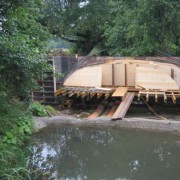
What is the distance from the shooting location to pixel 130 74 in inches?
547

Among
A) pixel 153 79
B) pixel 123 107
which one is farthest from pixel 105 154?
pixel 153 79

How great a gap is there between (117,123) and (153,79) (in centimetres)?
299

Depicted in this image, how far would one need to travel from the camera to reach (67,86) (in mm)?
13750

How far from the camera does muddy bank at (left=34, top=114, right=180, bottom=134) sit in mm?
10344

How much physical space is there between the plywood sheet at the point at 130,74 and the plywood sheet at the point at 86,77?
119 centimetres

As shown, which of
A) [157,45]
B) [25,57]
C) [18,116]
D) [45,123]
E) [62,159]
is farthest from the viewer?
[157,45]

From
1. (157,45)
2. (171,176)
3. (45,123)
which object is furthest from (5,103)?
(157,45)

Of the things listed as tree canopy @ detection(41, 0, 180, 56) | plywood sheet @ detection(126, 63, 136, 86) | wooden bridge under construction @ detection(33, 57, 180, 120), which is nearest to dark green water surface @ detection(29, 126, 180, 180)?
wooden bridge under construction @ detection(33, 57, 180, 120)

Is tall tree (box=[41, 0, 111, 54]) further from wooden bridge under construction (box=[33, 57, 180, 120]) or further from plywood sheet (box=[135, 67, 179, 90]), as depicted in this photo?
plywood sheet (box=[135, 67, 179, 90])

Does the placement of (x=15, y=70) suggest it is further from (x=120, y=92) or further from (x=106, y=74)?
(x=106, y=74)

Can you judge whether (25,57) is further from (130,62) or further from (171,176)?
(130,62)

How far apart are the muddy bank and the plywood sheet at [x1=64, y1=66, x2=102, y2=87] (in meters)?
2.42

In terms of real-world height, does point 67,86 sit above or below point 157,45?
→ below

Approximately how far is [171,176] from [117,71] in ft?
25.0
